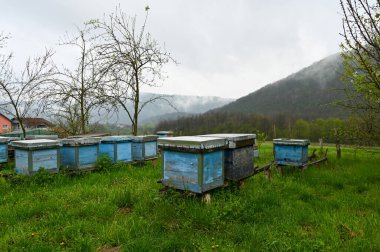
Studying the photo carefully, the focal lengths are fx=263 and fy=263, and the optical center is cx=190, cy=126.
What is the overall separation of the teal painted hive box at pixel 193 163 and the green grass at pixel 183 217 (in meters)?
0.28

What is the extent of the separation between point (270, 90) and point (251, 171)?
547ft

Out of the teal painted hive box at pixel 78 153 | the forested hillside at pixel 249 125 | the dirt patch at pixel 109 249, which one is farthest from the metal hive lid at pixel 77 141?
the forested hillside at pixel 249 125

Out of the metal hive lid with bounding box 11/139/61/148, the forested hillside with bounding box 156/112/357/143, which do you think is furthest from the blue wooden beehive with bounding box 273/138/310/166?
the forested hillside with bounding box 156/112/357/143

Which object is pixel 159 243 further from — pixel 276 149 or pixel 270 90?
pixel 270 90

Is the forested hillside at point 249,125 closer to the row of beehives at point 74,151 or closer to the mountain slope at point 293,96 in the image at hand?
the mountain slope at point 293,96

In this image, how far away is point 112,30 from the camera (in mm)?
11383

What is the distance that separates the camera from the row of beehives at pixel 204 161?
4.70 metres

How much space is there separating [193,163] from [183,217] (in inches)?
36.9

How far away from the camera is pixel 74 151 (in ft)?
24.5

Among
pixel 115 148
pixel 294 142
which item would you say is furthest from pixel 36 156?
pixel 294 142

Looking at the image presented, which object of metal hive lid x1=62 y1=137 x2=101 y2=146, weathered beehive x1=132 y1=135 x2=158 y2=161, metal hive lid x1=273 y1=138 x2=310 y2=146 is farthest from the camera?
weathered beehive x1=132 y1=135 x2=158 y2=161

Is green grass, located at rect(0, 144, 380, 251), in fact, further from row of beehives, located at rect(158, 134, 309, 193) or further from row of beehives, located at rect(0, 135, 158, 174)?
row of beehives, located at rect(0, 135, 158, 174)

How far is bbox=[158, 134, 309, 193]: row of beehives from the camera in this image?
4699 mm

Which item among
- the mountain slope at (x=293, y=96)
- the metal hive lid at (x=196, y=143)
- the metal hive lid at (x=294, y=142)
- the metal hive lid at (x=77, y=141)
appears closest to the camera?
the metal hive lid at (x=196, y=143)
